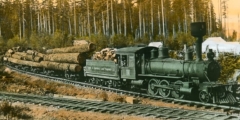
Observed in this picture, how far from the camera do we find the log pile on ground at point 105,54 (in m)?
7.03

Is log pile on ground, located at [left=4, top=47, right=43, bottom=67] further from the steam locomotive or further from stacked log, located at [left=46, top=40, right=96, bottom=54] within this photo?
the steam locomotive

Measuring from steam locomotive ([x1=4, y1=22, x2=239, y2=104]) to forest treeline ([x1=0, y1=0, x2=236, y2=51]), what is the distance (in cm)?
41

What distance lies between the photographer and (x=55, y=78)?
26.2 ft

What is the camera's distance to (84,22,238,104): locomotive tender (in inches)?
241

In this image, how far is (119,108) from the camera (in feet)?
20.3

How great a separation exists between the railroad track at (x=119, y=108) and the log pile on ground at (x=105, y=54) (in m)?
1.01

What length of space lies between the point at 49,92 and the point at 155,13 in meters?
2.97

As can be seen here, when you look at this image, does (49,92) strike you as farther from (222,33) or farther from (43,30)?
(222,33)

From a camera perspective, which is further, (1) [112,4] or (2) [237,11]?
(1) [112,4]

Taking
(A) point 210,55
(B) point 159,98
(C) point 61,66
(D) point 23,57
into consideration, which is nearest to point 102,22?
(B) point 159,98

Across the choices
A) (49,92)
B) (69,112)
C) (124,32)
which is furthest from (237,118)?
(49,92)

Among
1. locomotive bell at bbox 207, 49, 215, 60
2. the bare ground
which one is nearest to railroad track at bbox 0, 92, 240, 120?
the bare ground

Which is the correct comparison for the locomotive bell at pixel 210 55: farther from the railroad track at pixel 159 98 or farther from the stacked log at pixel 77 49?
the stacked log at pixel 77 49

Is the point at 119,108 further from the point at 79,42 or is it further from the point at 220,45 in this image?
the point at 220,45
